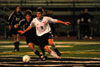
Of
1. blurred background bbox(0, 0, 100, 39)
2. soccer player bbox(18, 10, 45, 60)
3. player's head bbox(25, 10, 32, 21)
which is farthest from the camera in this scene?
blurred background bbox(0, 0, 100, 39)

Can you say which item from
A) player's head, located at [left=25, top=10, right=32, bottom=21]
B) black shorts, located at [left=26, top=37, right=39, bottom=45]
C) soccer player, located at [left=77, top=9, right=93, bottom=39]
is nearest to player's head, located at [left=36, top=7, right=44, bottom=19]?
player's head, located at [left=25, top=10, right=32, bottom=21]

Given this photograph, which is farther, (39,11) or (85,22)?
(85,22)

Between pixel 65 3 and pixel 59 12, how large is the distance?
44.4 inches

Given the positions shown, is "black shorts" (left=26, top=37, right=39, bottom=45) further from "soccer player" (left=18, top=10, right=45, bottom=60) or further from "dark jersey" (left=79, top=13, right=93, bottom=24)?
"dark jersey" (left=79, top=13, right=93, bottom=24)

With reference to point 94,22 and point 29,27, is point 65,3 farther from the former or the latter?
point 29,27

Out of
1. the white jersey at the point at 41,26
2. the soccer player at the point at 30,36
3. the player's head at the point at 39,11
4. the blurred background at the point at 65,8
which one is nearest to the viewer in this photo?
the player's head at the point at 39,11

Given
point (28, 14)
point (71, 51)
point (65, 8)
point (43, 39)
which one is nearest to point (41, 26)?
point (43, 39)

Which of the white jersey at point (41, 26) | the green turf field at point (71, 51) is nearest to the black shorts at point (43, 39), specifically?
the white jersey at point (41, 26)

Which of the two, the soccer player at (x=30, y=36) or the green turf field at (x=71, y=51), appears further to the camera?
the green turf field at (x=71, y=51)

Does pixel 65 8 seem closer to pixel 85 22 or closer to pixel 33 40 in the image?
pixel 85 22

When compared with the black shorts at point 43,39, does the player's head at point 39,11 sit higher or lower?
higher

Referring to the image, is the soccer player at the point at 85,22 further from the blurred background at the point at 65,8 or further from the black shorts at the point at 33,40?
the black shorts at the point at 33,40

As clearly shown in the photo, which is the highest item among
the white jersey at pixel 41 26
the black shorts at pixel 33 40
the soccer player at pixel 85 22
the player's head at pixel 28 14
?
the player's head at pixel 28 14

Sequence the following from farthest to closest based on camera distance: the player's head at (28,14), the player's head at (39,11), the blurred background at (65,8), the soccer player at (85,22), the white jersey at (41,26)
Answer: the blurred background at (65,8) < the soccer player at (85,22) < the player's head at (28,14) < the white jersey at (41,26) < the player's head at (39,11)
